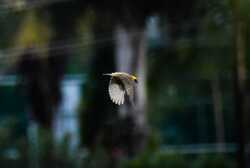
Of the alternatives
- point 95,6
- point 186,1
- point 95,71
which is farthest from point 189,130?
point 186,1

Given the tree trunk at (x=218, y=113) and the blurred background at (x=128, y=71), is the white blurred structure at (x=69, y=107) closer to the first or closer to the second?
the blurred background at (x=128, y=71)

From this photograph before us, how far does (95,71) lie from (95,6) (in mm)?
6941

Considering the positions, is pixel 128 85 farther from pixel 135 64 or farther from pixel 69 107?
pixel 69 107

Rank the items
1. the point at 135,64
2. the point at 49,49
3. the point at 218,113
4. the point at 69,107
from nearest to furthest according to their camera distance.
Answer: the point at 135,64
the point at 49,49
the point at 218,113
the point at 69,107

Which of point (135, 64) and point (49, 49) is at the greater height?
point (49, 49)

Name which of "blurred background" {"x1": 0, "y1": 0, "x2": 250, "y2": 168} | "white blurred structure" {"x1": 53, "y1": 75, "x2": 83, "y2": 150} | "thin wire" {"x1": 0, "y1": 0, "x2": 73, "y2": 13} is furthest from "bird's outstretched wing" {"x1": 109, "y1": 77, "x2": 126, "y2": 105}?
"white blurred structure" {"x1": 53, "y1": 75, "x2": 83, "y2": 150}

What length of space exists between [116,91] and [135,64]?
14.5m

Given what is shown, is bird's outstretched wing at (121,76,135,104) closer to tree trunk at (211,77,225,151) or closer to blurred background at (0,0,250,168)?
blurred background at (0,0,250,168)

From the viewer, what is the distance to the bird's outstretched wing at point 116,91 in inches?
180

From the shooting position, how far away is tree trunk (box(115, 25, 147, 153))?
1841 cm

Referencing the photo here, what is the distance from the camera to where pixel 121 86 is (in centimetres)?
469

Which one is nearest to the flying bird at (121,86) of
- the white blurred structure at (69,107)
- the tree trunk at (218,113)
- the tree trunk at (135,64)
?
the tree trunk at (135,64)

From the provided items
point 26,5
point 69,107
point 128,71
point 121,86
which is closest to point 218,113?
point 69,107

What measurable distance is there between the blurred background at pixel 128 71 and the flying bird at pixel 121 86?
5610 millimetres
